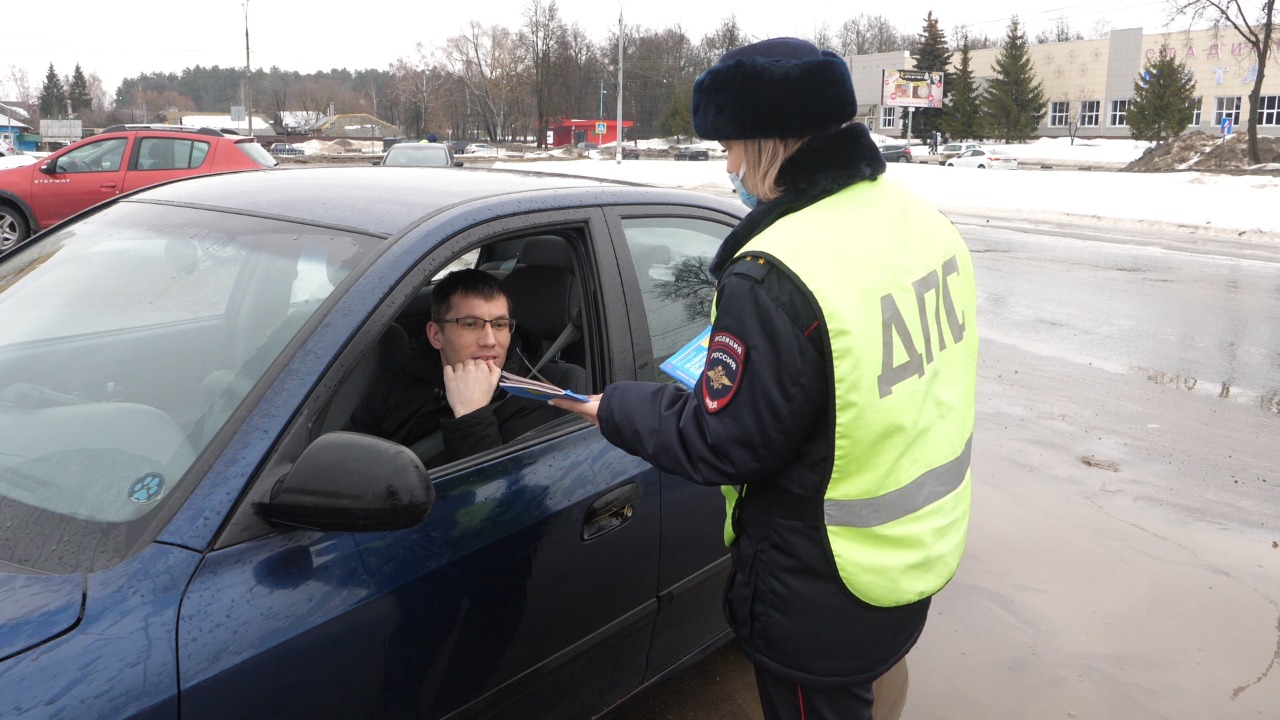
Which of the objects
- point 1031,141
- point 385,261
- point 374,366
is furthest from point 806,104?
point 1031,141

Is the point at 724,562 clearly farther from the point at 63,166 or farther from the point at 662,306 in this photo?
the point at 63,166

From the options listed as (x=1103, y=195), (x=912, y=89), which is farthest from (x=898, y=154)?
(x=1103, y=195)

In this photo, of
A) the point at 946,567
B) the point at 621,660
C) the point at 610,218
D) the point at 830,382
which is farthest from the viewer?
the point at 610,218

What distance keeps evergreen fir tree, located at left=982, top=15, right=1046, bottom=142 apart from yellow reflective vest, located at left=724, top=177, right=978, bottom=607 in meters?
68.4

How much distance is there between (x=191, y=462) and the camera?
5.80ft

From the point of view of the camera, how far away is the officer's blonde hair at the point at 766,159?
1843 millimetres

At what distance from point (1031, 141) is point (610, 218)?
76304 mm

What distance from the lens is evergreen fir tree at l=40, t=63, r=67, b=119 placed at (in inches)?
3831

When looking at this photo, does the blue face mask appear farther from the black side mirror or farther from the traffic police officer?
the black side mirror

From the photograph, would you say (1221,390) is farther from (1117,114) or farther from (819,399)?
(1117,114)

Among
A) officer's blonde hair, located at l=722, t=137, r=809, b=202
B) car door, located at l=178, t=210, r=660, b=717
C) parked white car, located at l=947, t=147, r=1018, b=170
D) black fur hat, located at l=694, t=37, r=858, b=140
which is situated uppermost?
parked white car, located at l=947, t=147, r=1018, b=170

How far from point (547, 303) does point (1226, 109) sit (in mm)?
80909

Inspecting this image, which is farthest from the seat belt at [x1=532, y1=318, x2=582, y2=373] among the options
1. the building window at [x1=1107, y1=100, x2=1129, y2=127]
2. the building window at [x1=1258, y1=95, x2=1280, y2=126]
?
the building window at [x1=1107, y1=100, x2=1129, y2=127]

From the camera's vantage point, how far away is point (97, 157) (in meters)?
13.5
